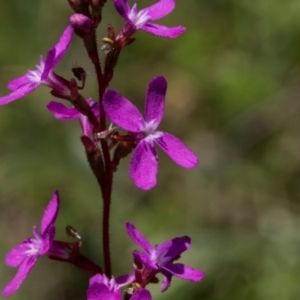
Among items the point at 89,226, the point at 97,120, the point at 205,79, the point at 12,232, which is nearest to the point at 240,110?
the point at 205,79

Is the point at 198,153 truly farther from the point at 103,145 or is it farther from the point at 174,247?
the point at 103,145

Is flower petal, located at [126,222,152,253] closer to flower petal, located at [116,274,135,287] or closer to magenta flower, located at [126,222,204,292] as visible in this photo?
magenta flower, located at [126,222,204,292]

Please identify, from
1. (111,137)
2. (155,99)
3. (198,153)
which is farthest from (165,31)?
(198,153)

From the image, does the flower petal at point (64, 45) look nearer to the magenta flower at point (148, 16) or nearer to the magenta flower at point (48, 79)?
the magenta flower at point (48, 79)

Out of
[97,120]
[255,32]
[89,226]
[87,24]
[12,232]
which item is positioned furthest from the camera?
[255,32]

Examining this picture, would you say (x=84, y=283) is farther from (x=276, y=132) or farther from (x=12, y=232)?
(x=276, y=132)

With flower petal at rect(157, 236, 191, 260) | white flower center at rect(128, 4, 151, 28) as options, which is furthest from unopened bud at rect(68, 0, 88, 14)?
flower petal at rect(157, 236, 191, 260)
